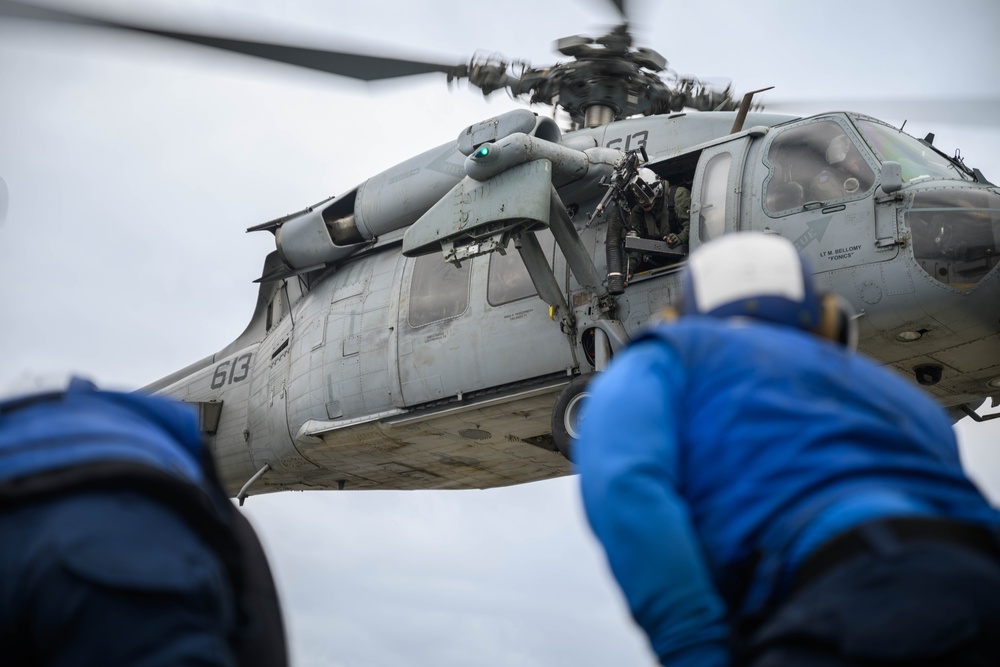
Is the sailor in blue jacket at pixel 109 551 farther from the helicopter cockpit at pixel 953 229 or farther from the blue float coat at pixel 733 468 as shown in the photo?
the helicopter cockpit at pixel 953 229

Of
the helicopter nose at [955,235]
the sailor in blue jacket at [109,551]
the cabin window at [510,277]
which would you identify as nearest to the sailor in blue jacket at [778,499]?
the sailor in blue jacket at [109,551]

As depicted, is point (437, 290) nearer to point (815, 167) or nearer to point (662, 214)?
point (662, 214)

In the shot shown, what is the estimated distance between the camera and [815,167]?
7324 millimetres

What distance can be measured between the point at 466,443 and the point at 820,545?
722 centimetres

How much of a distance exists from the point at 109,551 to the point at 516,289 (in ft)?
22.1

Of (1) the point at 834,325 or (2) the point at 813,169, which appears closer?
(1) the point at 834,325

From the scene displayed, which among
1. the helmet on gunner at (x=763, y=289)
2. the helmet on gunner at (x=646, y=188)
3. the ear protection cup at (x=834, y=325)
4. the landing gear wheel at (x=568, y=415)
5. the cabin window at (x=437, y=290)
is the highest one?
the helmet on gunner at (x=763, y=289)

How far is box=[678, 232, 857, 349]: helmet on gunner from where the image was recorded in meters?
2.17

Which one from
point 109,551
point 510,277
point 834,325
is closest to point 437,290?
point 510,277

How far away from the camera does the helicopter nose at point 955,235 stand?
6.74 m

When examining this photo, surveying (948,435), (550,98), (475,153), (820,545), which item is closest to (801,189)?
(475,153)

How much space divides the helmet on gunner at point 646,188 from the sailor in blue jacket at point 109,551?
19.2 feet

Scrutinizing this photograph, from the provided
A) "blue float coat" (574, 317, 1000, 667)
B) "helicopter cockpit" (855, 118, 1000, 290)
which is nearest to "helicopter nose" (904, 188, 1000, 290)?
"helicopter cockpit" (855, 118, 1000, 290)

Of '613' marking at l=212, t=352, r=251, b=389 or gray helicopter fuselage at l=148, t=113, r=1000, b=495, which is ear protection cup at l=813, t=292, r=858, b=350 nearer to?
gray helicopter fuselage at l=148, t=113, r=1000, b=495
